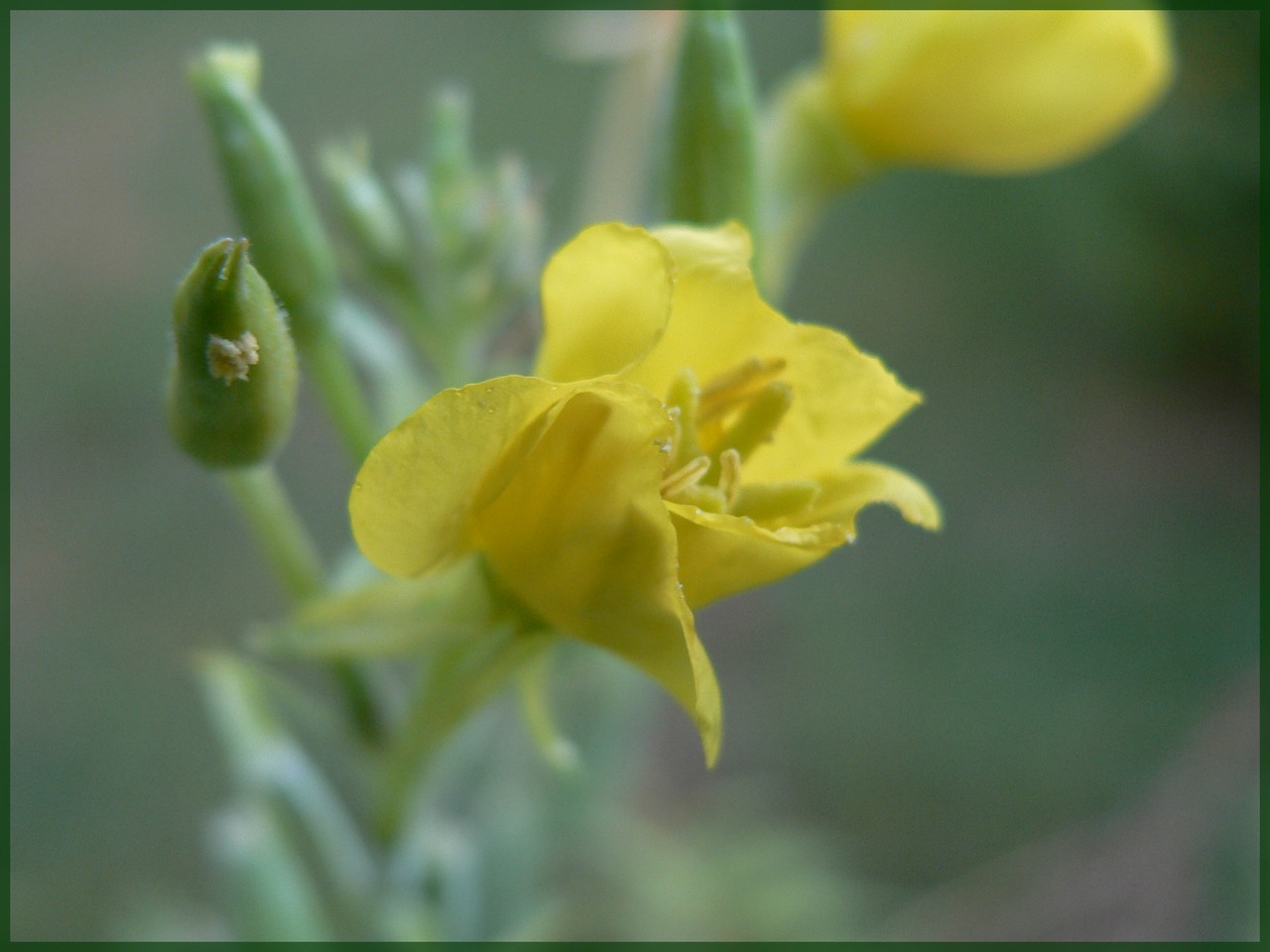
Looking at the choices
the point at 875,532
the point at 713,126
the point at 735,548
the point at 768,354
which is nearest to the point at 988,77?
the point at 713,126

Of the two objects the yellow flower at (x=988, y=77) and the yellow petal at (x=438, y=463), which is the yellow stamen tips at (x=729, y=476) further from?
the yellow flower at (x=988, y=77)

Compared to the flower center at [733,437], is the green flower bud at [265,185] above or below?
above

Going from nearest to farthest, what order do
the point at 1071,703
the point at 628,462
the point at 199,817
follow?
A: the point at 628,462, the point at 199,817, the point at 1071,703

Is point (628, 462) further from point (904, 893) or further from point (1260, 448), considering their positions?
point (1260, 448)

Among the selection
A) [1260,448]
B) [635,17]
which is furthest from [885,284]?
[635,17]

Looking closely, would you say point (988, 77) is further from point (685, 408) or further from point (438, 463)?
point (438, 463)

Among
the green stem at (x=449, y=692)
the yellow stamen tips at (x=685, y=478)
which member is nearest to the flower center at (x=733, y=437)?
the yellow stamen tips at (x=685, y=478)
